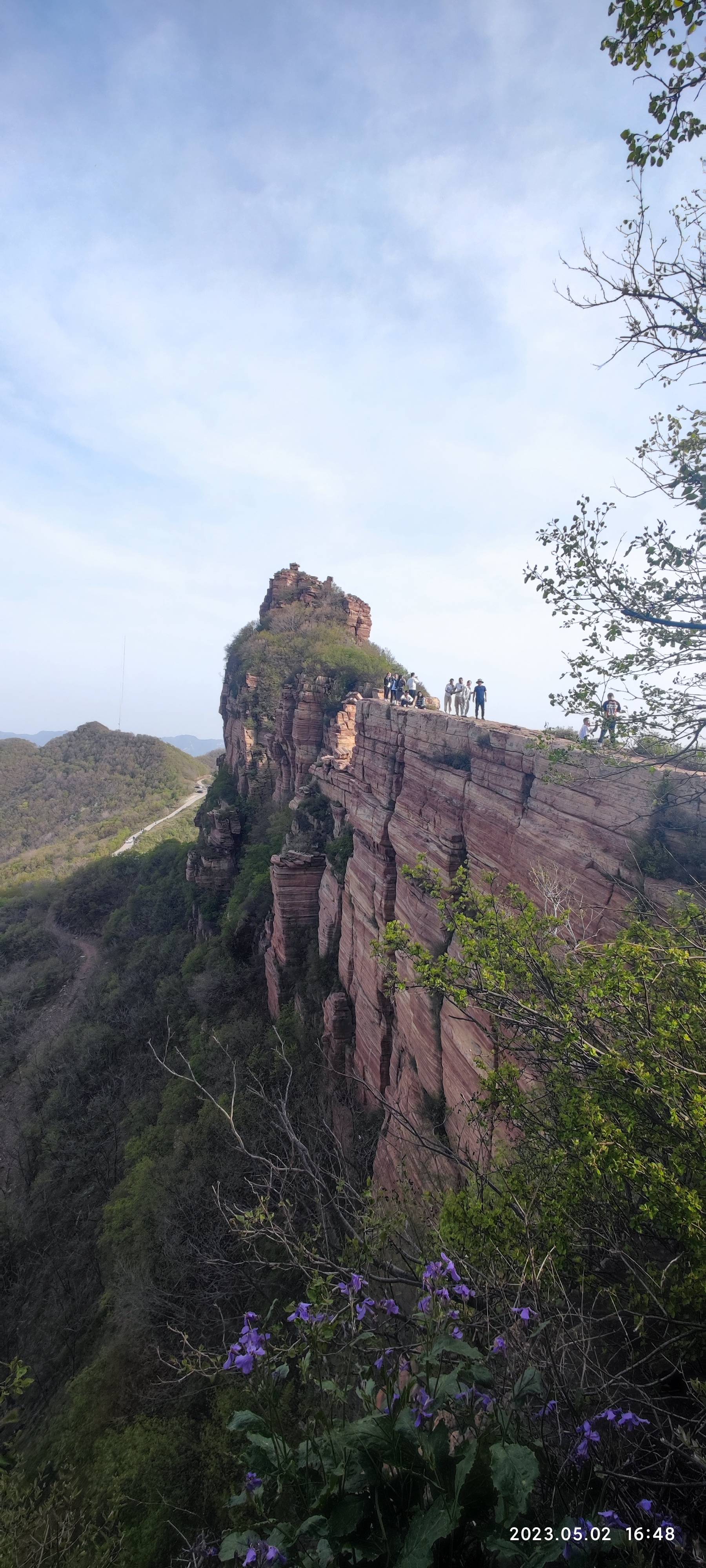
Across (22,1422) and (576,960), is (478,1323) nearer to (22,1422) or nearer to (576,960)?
(576,960)

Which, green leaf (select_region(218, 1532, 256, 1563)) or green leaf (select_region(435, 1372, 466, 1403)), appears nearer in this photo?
green leaf (select_region(218, 1532, 256, 1563))

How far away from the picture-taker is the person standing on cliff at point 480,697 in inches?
535

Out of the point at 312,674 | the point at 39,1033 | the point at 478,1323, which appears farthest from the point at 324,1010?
the point at 39,1033

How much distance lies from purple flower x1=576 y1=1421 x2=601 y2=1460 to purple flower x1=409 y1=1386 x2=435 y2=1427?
0.61 m

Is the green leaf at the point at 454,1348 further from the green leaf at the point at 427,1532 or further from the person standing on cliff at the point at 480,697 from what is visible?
the person standing on cliff at the point at 480,697

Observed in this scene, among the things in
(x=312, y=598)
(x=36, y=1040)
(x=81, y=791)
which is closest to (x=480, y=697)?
(x=312, y=598)

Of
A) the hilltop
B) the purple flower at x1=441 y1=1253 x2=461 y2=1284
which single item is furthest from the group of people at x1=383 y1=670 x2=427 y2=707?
the hilltop

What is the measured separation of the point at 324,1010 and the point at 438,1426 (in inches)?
501

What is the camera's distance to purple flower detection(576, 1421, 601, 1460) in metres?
2.37

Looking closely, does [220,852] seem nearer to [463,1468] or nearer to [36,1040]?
[36,1040]

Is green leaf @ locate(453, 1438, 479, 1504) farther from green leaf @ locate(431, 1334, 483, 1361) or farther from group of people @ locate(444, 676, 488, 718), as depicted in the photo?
group of people @ locate(444, 676, 488, 718)

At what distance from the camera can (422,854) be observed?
19.7ft

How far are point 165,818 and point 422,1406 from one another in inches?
2327

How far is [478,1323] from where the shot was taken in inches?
114
